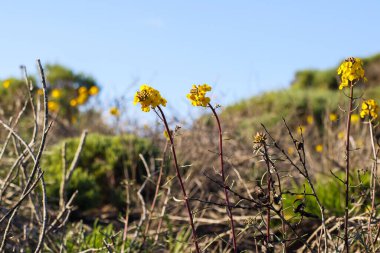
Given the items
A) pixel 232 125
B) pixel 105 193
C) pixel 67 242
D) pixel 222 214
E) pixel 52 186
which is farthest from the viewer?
pixel 232 125

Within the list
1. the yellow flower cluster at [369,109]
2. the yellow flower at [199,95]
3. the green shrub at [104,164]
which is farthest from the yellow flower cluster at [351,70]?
the green shrub at [104,164]

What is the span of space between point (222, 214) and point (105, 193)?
160cm

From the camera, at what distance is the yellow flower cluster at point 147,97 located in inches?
84.6

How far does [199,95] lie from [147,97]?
0.19 metres

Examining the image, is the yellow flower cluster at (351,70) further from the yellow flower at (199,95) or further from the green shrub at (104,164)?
the green shrub at (104,164)

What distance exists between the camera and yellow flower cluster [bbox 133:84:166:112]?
7.05ft

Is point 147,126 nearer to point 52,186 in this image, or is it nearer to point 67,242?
point 52,186

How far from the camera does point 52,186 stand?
232 inches

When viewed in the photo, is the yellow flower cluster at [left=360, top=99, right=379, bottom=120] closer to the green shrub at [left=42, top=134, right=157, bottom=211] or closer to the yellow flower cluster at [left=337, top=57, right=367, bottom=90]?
the yellow flower cluster at [left=337, top=57, right=367, bottom=90]

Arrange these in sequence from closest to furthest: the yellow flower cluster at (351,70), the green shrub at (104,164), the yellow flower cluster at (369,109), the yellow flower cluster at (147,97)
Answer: the yellow flower cluster at (147,97)
the yellow flower cluster at (351,70)
the yellow flower cluster at (369,109)
the green shrub at (104,164)

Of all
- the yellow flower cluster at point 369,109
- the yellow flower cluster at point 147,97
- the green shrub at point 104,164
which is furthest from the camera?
the green shrub at point 104,164

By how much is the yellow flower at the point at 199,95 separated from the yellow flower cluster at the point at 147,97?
0.40 feet

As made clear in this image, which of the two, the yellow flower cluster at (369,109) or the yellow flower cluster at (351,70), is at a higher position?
the yellow flower cluster at (351,70)

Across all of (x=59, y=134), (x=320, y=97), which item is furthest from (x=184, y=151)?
(x=320, y=97)
